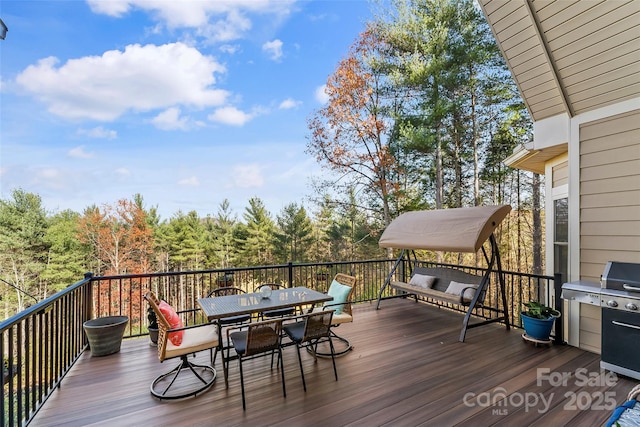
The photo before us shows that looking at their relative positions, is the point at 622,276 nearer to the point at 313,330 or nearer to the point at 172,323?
the point at 313,330

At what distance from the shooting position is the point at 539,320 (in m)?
3.57

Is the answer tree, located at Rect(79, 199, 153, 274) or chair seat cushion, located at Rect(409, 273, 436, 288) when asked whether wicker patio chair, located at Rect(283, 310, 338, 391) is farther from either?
tree, located at Rect(79, 199, 153, 274)

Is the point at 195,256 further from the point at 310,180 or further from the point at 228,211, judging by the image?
the point at 310,180

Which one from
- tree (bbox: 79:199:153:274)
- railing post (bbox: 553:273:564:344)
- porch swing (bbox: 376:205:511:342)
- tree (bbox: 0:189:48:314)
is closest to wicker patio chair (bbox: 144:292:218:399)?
porch swing (bbox: 376:205:511:342)

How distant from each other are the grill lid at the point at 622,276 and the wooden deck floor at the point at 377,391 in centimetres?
90

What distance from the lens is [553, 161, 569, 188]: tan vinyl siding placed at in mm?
4359

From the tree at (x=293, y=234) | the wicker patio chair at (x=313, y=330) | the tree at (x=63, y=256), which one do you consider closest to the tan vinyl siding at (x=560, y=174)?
the wicker patio chair at (x=313, y=330)

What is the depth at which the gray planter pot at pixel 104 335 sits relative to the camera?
334 centimetres

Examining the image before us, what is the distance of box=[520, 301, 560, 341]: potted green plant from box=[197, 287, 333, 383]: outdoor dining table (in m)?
2.61

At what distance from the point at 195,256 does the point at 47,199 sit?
7.48 meters

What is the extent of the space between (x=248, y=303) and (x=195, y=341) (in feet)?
2.04

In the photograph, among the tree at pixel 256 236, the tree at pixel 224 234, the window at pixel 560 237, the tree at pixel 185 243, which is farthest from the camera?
the tree at pixel 224 234

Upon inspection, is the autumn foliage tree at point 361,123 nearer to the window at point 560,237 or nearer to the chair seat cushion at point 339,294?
the window at point 560,237

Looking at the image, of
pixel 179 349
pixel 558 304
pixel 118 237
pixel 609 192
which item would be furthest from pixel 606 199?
pixel 118 237
